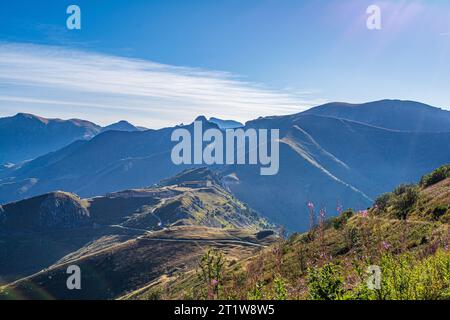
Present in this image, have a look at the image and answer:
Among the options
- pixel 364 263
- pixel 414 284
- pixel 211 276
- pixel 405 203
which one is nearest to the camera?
pixel 414 284

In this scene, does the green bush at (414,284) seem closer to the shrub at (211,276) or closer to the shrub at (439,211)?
the shrub at (211,276)

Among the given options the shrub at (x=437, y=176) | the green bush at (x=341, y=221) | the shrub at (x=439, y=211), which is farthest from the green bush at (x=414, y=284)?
the shrub at (x=437, y=176)

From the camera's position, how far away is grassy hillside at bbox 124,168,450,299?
11.3 metres

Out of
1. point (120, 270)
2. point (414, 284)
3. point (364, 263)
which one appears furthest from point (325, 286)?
point (120, 270)

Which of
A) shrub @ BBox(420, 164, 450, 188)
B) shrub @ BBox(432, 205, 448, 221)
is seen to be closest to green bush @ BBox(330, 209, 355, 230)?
shrub @ BBox(420, 164, 450, 188)

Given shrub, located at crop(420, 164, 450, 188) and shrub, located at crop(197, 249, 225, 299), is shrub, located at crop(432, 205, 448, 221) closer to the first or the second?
shrub, located at crop(420, 164, 450, 188)

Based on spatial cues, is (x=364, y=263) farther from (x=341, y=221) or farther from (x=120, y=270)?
(x=120, y=270)

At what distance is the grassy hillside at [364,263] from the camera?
1134 centimetres

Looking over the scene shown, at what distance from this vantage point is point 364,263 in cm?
1728

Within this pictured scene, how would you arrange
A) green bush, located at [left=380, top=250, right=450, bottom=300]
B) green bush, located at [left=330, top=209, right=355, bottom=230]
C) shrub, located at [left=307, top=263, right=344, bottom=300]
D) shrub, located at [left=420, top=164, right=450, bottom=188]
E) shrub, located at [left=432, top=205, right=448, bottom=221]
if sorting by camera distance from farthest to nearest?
shrub, located at [left=420, top=164, right=450, bottom=188]
green bush, located at [left=330, top=209, right=355, bottom=230]
shrub, located at [left=432, top=205, right=448, bottom=221]
shrub, located at [left=307, top=263, right=344, bottom=300]
green bush, located at [left=380, top=250, right=450, bottom=300]

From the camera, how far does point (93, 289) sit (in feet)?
483
